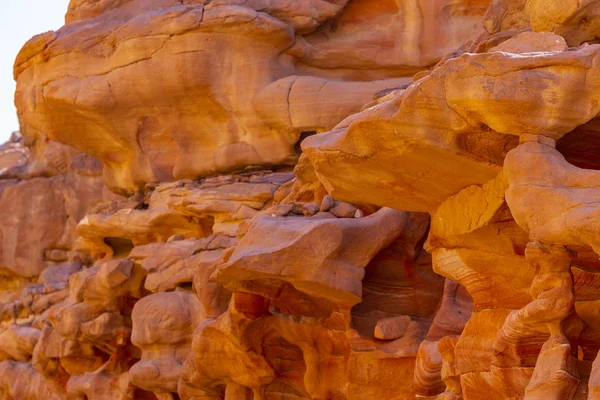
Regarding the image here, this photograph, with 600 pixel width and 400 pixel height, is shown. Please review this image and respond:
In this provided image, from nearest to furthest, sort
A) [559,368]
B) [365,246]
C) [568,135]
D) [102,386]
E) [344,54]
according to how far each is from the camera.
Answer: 1. [559,368]
2. [568,135]
3. [365,246]
4. [102,386]
5. [344,54]

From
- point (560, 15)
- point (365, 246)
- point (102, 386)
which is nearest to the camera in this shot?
point (560, 15)

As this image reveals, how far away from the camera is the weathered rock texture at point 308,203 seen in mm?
4414

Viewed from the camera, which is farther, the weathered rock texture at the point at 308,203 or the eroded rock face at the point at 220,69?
the eroded rock face at the point at 220,69

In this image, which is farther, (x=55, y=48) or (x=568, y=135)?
(x=55, y=48)

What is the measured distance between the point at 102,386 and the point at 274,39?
4.24 metres

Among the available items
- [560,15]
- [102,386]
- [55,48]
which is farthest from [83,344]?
[560,15]

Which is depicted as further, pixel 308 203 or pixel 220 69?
pixel 220 69

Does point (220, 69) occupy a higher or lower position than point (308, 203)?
higher

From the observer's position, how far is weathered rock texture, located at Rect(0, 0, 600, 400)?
4.41 metres

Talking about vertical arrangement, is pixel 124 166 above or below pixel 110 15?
below

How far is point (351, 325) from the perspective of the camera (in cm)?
723

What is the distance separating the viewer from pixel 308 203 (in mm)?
7523

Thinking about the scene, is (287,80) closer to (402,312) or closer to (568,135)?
(402,312)

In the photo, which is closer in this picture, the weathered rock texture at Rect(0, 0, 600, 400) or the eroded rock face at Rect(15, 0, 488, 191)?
the weathered rock texture at Rect(0, 0, 600, 400)
